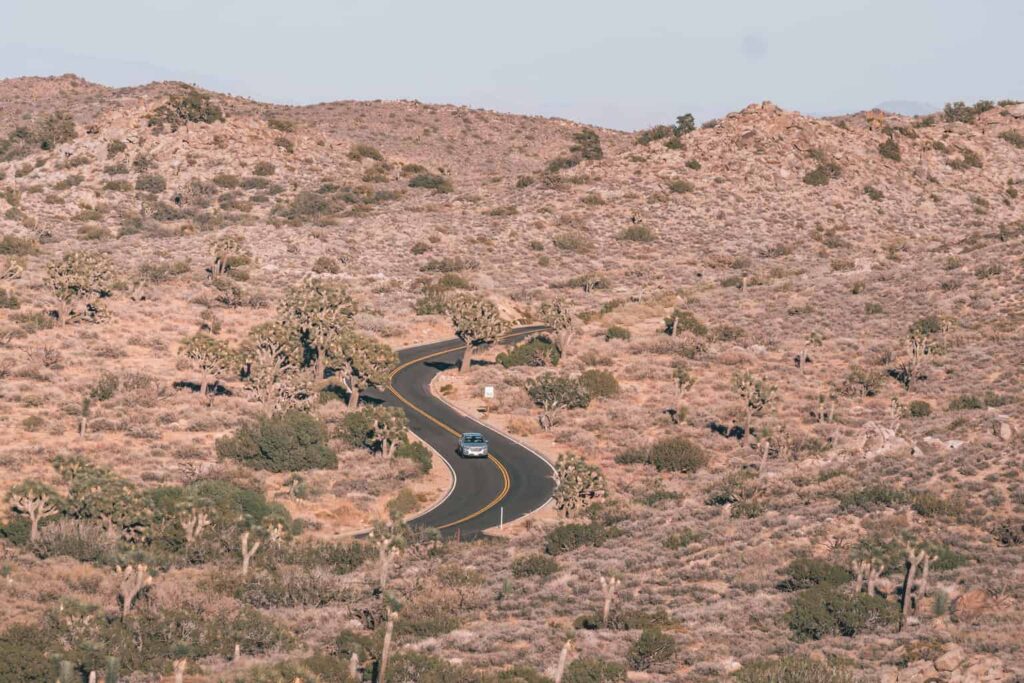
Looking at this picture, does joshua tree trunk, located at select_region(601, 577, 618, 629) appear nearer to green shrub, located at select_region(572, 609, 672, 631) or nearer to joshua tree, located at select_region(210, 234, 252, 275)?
green shrub, located at select_region(572, 609, 672, 631)

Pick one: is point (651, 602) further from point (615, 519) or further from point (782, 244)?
point (782, 244)

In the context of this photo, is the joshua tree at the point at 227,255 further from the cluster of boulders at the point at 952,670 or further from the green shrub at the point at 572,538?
the cluster of boulders at the point at 952,670

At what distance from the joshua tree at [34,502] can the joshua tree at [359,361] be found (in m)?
23.1

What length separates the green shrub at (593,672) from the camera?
26516 mm

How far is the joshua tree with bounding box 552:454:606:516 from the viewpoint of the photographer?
152 ft

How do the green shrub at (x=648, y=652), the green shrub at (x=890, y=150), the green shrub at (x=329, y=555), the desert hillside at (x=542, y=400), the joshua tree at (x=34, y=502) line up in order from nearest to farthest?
1. the green shrub at (x=648, y=652)
2. the desert hillside at (x=542, y=400)
3. the joshua tree at (x=34, y=502)
4. the green shrub at (x=329, y=555)
5. the green shrub at (x=890, y=150)

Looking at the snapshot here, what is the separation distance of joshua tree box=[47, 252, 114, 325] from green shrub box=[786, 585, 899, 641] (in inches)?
2091

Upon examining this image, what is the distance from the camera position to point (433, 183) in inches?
5192

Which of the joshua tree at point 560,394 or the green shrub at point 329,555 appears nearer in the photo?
the green shrub at point 329,555

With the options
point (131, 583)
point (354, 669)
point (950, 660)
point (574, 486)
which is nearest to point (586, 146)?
point (574, 486)

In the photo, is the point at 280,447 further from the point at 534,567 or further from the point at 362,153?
the point at 362,153

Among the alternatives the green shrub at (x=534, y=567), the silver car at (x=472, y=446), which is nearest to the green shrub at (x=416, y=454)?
the silver car at (x=472, y=446)

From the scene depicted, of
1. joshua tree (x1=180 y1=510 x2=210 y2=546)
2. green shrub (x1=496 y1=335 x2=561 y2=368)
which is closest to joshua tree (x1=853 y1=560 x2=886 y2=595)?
joshua tree (x1=180 y1=510 x2=210 y2=546)

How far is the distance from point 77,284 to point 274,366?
19.3 m
